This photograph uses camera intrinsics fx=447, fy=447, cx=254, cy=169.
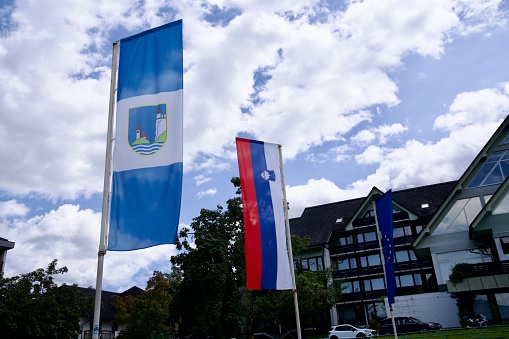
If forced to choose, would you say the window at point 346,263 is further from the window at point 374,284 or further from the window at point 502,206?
the window at point 502,206

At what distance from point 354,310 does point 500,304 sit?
2197cm

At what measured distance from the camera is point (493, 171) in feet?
111

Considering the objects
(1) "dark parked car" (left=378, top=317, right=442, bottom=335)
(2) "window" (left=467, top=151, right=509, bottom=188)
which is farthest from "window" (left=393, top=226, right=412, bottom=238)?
(1) "dark parked car" (left=378, top=317, right=442, bottom=335)

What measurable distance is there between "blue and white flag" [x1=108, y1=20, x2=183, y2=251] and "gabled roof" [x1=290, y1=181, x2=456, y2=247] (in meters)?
42.7

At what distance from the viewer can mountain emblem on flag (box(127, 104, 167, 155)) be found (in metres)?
10.2

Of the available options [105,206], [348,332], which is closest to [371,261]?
[348,332]

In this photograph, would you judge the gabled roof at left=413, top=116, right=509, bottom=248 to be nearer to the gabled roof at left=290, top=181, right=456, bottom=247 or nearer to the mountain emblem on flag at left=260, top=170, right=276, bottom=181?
the gabled roof at left=290, top=181, right=456, bottom=247

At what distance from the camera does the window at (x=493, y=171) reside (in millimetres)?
33188

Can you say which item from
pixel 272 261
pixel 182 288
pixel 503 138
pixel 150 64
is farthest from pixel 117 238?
pixel 503 138

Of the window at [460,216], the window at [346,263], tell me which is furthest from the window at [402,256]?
the window at [460,216]

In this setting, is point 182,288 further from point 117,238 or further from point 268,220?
point 117,238

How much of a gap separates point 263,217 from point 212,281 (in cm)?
1407

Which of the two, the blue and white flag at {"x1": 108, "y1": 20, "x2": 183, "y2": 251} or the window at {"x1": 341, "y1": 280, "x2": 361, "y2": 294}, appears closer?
the blue and white flag at {"x1": 108, "y1": 20, "x2": 183, "y2": 251}

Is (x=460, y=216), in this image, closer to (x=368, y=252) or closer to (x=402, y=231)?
(x=402, y=231)
